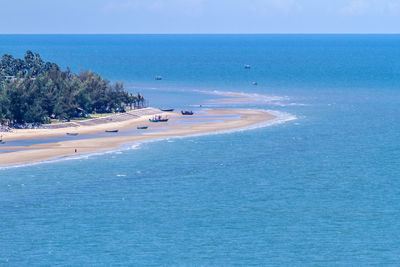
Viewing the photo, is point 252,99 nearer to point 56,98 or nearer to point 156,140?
point 56,98

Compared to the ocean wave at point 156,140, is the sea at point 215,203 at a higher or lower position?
lower

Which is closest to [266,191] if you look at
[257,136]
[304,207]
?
[304,207]

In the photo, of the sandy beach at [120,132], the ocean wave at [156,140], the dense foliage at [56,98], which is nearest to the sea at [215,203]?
the ocean wave at [156,140]

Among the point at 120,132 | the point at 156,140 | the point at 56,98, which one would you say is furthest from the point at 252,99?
the point at 156,140

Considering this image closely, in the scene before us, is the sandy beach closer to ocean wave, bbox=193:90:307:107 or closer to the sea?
the sea

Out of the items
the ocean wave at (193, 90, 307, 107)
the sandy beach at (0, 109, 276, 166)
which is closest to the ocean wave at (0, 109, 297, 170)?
the sandy beach at (0, 109, 276, 166)

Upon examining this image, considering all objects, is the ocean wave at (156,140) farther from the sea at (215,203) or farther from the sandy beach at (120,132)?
the sandy beach at (120,132)
